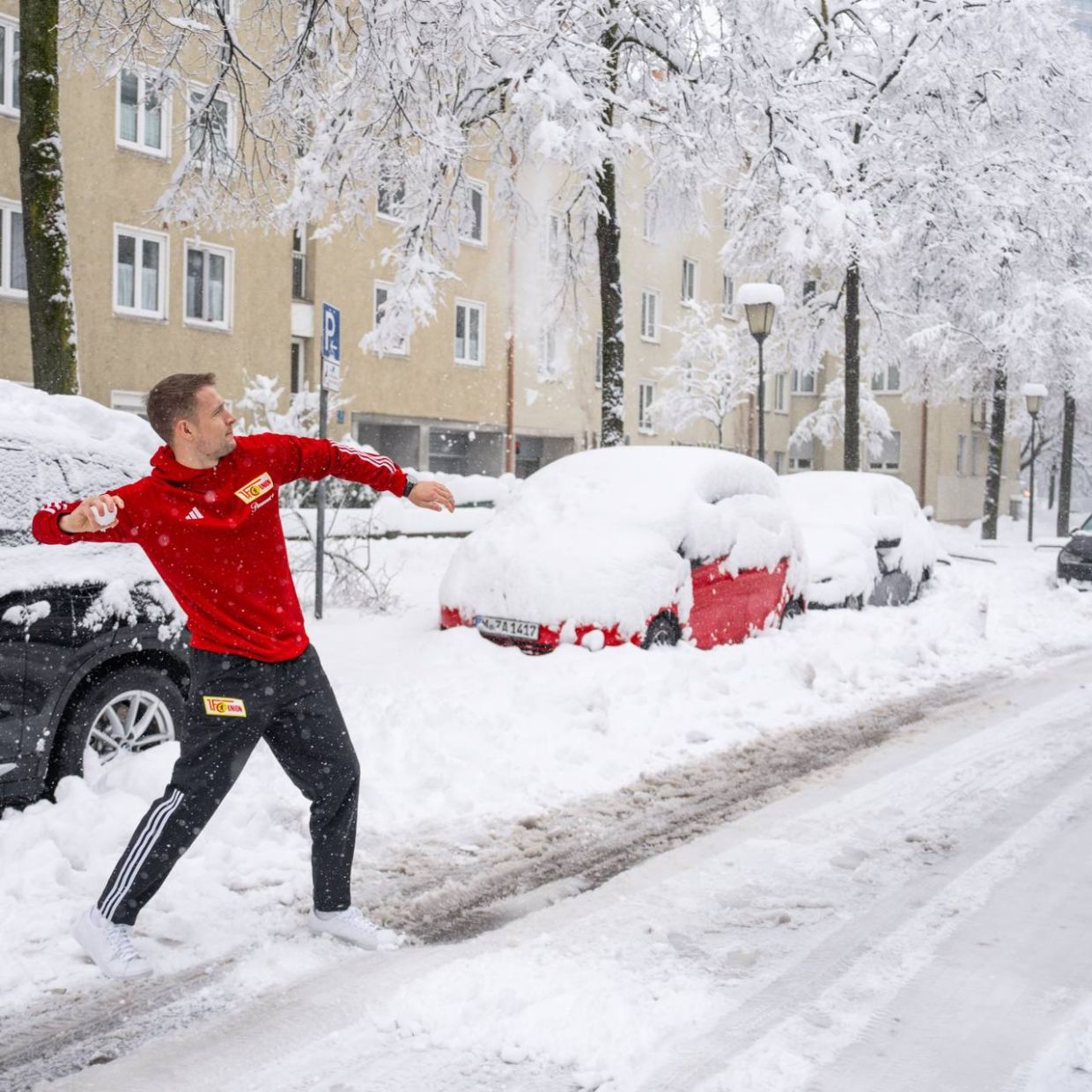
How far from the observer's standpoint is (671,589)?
9086mm

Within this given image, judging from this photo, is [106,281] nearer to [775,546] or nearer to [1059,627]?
[775,546]

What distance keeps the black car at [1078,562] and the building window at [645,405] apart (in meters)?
20.3

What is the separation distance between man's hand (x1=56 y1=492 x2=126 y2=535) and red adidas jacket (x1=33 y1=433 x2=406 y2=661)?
7 cm

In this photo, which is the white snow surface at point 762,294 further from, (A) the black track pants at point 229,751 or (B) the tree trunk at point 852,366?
(A) the black track pants at point 229,751

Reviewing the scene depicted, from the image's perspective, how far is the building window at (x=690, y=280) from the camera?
39.7 meters

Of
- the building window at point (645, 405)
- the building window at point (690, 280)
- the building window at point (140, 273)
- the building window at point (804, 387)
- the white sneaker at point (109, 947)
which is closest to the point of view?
the white sneaker at point (109, 947)

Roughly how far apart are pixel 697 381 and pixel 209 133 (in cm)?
2704

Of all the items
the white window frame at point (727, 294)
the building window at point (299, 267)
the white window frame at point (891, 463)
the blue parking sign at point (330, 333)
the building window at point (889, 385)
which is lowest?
the white window frame at point (891, 463)

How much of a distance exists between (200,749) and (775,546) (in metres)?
7.53

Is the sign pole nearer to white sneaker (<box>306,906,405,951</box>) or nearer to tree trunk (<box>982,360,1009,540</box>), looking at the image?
white sneaker (<box>306,906,405,951</box>)

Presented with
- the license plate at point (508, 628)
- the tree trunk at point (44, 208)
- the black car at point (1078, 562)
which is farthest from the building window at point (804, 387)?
the tree trunk at point (44, 208)

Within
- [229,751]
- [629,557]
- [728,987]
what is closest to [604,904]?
[728,987]

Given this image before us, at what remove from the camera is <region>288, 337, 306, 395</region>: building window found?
26.5 metres

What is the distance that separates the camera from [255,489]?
150 inches
